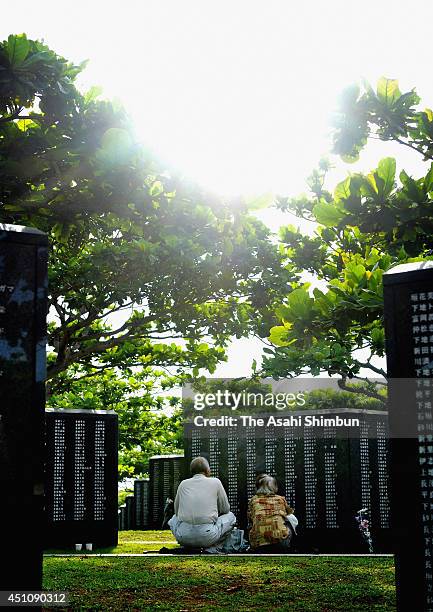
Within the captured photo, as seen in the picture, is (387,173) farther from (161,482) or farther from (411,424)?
(161,482)

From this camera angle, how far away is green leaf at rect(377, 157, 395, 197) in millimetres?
6451

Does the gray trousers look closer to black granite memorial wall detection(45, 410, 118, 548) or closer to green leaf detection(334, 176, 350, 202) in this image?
black granite memorial wall detection(45, 410, 118, 548)

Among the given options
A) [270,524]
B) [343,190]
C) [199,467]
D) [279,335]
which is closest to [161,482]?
[270,524]

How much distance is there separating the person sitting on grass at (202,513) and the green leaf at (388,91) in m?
6.46

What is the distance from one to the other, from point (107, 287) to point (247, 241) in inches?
103

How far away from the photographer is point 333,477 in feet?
44.4

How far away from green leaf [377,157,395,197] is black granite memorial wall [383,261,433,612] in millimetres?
997

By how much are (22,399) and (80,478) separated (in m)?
9.86

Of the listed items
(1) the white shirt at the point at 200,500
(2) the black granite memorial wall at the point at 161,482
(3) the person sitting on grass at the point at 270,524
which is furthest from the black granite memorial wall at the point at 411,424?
(2) the black granite memorial wall at the point at 161,482

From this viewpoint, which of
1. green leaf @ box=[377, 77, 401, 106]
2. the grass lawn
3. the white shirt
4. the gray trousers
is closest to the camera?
green leaf @ box=[377, 77, 401, 106]

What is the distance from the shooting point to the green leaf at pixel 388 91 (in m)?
6.88

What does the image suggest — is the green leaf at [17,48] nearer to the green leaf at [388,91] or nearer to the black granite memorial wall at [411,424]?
the green leaf at [388,91]

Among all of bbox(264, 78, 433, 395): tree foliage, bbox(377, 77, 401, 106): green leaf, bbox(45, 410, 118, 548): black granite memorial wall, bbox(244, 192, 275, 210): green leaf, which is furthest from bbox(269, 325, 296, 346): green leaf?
bbox(45, 410, 118, 548): black granite memorial wall

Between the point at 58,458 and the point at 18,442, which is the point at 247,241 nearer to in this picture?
the point at 58,458
